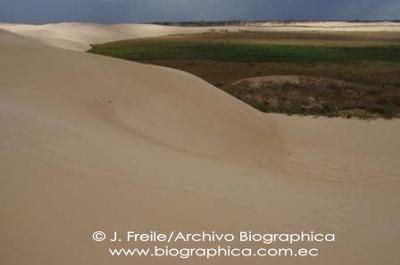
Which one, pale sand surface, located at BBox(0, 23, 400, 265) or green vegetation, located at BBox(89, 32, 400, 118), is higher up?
green vegetation, located at BBox(89, 32, 400, 118)

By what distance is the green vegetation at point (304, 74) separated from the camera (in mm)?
16438

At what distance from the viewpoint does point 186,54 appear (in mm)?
38562

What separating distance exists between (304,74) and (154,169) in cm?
2167

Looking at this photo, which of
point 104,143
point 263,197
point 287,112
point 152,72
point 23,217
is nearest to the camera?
point 23,217

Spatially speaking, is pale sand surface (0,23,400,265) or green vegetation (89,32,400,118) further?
green vegetation (89,32,400,118)

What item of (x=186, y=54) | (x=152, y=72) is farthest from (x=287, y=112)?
(x=186, y=54)

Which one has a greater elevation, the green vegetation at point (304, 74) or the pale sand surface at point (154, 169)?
the green vegetation at point (304, 74)

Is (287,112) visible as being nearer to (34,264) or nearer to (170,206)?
(170,206)

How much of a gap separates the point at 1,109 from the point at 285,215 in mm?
4389

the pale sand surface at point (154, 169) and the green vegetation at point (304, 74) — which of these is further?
the green vegetation at point (304, 74)

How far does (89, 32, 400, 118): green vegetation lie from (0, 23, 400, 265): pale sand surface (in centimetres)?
325

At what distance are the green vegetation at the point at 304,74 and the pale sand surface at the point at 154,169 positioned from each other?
325 cm

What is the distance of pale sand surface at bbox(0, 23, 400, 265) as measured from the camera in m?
4.55

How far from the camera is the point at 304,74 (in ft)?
87.7
